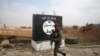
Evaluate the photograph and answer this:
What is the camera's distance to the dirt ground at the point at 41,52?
36.1 feet

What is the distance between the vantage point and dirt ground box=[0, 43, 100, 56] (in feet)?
36.1

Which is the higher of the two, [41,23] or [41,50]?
[41,23]

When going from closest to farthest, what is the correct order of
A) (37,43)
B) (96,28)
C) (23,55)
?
(23,55) < (37,43) < (96,28)

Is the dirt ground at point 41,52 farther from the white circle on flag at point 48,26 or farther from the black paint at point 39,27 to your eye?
the white circle on flag at point 48,26

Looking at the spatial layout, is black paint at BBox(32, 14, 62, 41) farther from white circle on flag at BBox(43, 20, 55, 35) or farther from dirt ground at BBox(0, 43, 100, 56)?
dirt ground at BBox(0, 43, 100, 56)

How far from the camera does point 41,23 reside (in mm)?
11711

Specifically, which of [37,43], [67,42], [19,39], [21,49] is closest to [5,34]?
[19,39]

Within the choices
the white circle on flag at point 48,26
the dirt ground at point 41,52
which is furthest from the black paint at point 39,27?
the dirt ground at point 41,52

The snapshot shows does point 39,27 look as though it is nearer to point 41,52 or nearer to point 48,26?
point 48,26

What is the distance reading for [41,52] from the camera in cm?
1129

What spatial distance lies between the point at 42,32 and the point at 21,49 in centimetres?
160

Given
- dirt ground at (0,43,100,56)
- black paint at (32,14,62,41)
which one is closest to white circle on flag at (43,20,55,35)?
black paint at (32,14,62,41)

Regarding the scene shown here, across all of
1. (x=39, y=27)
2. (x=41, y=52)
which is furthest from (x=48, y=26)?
(x=41, y=52)

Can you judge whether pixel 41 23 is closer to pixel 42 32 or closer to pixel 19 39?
pixel 42 32
